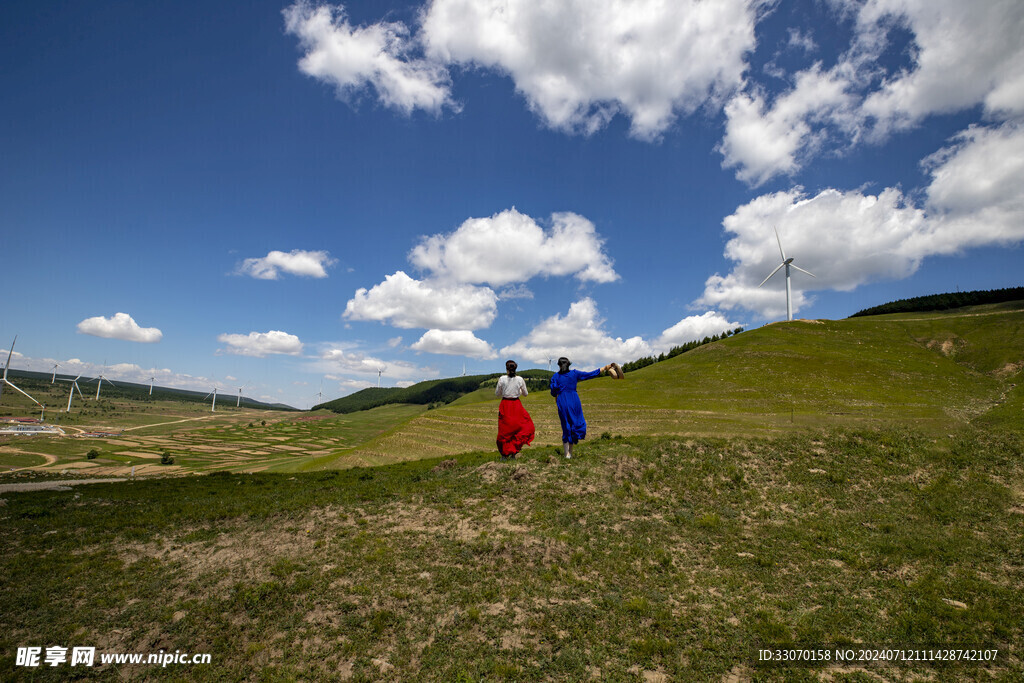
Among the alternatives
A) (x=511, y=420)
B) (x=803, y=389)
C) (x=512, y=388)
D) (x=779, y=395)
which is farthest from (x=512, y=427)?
(x=803, y=389)

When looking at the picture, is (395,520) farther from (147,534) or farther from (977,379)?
(977,379)

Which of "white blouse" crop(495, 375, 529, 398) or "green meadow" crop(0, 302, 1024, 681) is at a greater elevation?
"white blouse" crop(495, 375, 529, 398)

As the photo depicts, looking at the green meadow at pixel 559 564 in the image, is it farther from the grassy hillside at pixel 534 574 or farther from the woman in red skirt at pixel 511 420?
the woman in red skirt at pixel 511 420

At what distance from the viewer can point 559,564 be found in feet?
39.2

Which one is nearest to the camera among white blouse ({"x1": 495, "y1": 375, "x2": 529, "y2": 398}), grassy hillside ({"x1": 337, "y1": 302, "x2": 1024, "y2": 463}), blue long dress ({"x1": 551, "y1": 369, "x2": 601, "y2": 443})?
white blouse ({"x1": 495, "y1": 375, "x2": 529, "y2": 398})

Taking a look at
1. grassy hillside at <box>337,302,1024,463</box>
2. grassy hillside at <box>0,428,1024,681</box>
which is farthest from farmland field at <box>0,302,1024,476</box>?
grassy hillside at <box>0,428,1024,681</box>

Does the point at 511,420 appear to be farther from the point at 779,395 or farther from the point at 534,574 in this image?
the point at 779,395

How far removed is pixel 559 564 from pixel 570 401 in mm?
6108

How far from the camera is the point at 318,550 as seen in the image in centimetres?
1251

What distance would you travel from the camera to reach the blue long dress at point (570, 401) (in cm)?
1577

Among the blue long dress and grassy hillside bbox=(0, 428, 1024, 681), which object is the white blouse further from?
grassy hillside bbox=(0, 428, 1024, 681)

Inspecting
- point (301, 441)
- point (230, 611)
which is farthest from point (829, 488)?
point (301, 441)

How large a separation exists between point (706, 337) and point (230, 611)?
10232 centimetres

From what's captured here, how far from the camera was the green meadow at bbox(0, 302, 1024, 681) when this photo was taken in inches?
329
